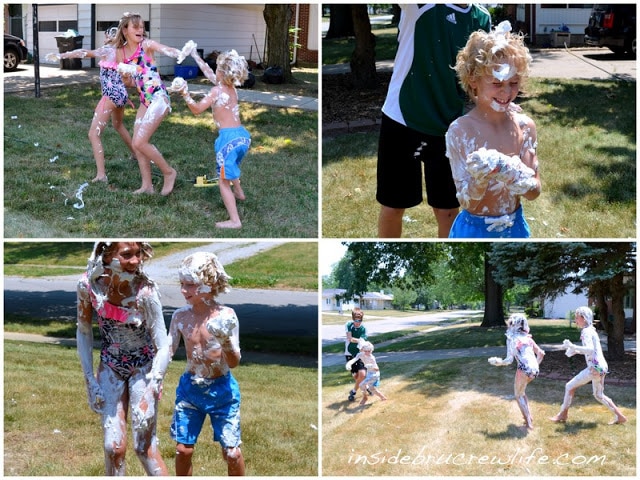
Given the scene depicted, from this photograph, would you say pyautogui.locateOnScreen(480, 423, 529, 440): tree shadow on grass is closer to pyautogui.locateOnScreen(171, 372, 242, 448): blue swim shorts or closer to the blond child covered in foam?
pyautogui.locateOnScreen(171, 372, 242, 448): blue swim shorts

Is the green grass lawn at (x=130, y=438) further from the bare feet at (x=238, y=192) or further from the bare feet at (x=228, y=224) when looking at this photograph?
the bare feet at (x=238, y=192)

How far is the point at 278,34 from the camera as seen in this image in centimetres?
1234

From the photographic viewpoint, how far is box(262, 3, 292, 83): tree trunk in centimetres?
1198

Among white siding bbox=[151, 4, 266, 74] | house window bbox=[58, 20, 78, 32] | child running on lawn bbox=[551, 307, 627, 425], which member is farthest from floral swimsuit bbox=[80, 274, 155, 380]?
house window bbox=[58, 20, 78, 32]

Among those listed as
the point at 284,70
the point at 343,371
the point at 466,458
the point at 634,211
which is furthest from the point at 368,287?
the point at 284,70

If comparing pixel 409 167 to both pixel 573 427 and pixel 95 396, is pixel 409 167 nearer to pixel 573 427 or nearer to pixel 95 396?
pixel 95 396

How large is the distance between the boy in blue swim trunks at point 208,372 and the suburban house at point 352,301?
5.40 ft

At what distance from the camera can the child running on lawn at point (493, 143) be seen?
315 centimetres

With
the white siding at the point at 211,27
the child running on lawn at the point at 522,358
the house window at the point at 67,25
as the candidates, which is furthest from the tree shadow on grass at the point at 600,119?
the house window at the point at 67,25

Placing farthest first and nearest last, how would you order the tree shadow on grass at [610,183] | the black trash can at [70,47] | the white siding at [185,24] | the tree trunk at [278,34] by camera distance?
1. the black trash can at [70,47]
2. the white siding at [185,24]
3. the tree trunk at [278,34]
4. the tree shadow on grass at [610,183]

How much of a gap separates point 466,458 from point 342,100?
21.5 feet

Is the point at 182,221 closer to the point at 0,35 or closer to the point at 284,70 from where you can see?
the point at 0,35

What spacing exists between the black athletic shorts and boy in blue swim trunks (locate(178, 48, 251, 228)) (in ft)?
5.60

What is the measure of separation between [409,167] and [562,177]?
3.62 meters
